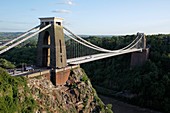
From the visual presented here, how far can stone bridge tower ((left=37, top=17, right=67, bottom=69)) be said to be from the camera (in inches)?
617

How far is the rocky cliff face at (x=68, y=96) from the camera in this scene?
13.4 m

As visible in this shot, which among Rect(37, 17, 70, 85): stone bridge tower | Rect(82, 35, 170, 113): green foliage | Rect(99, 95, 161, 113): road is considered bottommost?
Rect(99, 95, 161, 113): road

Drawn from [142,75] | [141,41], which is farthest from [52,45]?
[141,41]

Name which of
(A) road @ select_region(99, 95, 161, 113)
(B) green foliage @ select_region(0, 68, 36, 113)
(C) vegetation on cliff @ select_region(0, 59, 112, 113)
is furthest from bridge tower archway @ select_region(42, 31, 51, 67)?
(A) road @ select_region(99, 95, 161, 113)

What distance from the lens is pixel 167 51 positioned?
32.1 m

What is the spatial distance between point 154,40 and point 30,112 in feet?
91.7

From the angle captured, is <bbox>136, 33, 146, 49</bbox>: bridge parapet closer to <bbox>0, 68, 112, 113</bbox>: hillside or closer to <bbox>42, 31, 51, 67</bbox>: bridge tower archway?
<bbox>0, 68, 112, 113</bbox>: hillside

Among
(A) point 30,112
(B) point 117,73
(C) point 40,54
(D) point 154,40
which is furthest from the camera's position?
(D) point 154,40

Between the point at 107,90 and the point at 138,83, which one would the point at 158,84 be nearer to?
the point at 138,83

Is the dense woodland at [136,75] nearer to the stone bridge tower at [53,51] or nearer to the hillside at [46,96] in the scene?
the stone bridge tower at [53,51]

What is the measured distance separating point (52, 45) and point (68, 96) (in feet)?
11.1

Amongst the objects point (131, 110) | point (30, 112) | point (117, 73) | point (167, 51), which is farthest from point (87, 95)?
point (167, 51)

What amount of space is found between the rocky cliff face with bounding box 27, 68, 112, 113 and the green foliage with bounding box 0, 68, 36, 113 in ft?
2.15

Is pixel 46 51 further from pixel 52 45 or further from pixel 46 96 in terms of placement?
pixel 46 96
